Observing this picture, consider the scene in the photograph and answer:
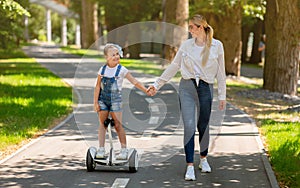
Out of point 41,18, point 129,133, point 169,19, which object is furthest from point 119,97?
point 41,18

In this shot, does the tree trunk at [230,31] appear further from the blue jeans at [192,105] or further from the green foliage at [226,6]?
the blue jeans at [192,105]

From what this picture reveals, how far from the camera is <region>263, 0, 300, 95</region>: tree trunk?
63.3ft

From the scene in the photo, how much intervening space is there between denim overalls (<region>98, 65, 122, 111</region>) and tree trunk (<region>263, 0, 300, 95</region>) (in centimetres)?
1196

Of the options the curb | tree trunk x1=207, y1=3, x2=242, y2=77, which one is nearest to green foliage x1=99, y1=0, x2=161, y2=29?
tree trunk x1=207, y1=3, x2=242, y2=77

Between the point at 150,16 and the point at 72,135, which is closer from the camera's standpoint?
the point at 72,135

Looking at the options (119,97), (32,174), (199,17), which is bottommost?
(32,174)

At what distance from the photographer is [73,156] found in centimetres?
943

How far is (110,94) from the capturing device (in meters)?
7.97

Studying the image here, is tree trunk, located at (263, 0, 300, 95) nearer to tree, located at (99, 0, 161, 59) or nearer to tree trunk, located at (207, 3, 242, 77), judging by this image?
tree trunk, located at (207, 3, 242, 77)

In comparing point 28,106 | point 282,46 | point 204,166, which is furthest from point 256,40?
point 204,166

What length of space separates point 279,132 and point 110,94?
187 inches

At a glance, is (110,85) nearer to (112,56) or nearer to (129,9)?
(112,56)

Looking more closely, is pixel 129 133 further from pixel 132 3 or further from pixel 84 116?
pixel 132 3

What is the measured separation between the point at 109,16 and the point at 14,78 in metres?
23.9
